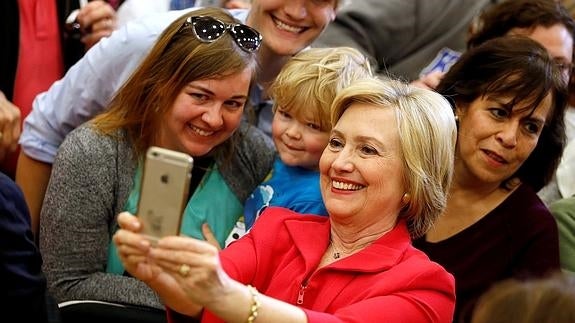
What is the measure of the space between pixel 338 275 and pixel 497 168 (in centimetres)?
72

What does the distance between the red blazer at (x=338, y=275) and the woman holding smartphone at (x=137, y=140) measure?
463 mm

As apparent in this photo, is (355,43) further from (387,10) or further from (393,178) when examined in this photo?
(393,178)

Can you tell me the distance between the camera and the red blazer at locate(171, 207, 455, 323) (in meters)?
1.81

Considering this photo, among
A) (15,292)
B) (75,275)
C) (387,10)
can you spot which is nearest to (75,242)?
(75,275)

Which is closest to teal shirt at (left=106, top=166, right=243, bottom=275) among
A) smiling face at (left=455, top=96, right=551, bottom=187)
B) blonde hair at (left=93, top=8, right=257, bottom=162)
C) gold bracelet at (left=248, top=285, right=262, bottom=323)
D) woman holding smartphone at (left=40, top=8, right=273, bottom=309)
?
woman holding smartphone at (left=40, top=8, right=273, bottom=309)

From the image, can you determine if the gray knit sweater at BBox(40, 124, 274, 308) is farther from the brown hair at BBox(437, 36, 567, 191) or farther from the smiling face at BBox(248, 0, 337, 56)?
the brown hair at BBox(437, 36, 567, 191)

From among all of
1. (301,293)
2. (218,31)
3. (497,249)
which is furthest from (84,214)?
(497,249)

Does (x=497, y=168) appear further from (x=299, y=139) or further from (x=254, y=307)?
(x=254, y=307)

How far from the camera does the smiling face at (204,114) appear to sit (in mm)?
2406

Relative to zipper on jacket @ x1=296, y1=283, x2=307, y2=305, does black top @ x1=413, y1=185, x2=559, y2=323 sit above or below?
below

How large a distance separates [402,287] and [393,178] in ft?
0.72

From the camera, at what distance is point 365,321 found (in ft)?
5.80

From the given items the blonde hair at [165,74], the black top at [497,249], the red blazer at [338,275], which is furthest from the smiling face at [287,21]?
the red blazer at [338,275]

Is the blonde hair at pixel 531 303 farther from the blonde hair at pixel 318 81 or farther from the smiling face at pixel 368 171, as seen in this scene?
the blonde hair at pixel 318 81
